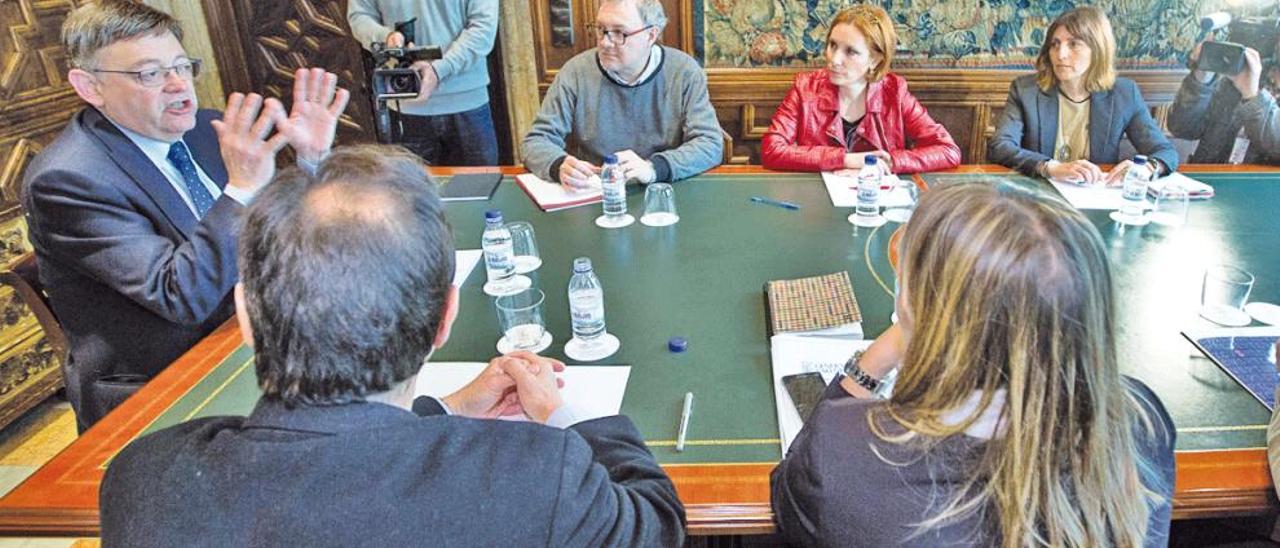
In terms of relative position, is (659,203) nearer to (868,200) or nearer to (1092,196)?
(868,200)

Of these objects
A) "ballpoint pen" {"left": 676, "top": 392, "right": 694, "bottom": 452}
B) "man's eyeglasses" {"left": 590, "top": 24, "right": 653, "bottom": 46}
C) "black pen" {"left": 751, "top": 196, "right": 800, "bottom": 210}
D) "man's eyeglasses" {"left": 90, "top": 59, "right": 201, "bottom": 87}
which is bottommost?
"ballpoint pen" {"left": 676, "top": 392, "right": 694, "bottom": 452}

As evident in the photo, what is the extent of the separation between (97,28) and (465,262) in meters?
0.87

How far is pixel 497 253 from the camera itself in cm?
167

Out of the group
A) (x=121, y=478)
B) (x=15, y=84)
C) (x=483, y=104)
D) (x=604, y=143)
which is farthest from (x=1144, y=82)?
(x=15, y=84)

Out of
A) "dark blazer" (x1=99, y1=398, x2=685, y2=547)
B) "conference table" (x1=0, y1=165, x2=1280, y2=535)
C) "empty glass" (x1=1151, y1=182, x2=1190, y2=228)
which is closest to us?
"dark blazer" (x1=99, y1=398, x2=685, y2=547)

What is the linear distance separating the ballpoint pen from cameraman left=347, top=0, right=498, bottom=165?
6.63ft

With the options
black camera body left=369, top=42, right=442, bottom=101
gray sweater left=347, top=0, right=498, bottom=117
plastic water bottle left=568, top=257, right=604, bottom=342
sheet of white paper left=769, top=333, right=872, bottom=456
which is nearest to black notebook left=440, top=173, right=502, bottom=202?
black camera body left=369, top=42, right=442, bottom=101

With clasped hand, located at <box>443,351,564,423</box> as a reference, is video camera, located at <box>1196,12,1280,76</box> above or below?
above

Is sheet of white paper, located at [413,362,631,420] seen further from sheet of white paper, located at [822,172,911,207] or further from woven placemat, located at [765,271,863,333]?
sheet of white paper, located at [822,172,911,207]

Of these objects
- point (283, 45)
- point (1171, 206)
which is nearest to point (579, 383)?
point (1171, 206)

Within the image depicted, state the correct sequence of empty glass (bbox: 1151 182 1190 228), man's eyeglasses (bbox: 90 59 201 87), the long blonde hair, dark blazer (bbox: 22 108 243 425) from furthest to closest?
1. empty glass (bbox: 1151 182 1190 228)
2. man's eyeglasses (bbox: 90 59 201 87)
3. dark blazer (bbox: 22 108 243 425)
4. the long blonde hair

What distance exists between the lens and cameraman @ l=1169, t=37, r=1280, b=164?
241 centimetres

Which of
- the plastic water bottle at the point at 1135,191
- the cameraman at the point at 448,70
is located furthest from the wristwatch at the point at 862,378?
the cameraman at the point at 448,70

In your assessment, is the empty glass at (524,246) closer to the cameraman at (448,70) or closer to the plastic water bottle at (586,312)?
the plastic water bottle at (586,312)
